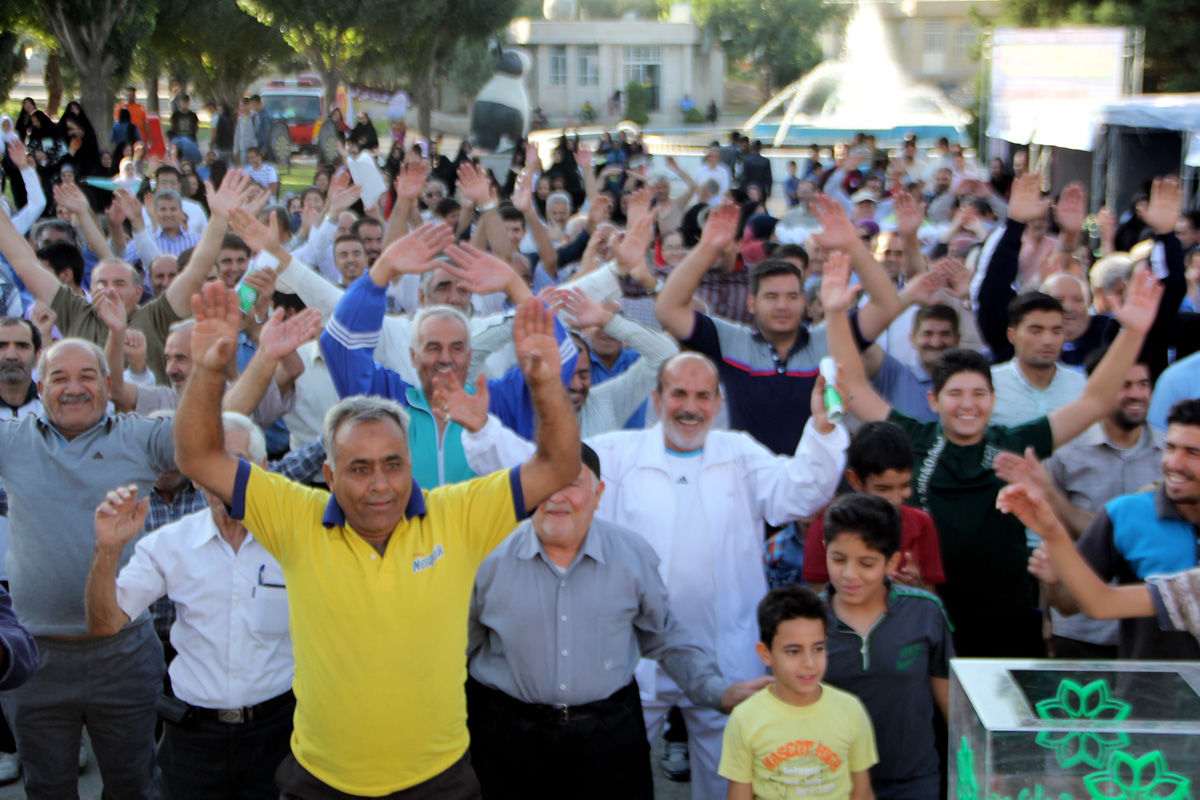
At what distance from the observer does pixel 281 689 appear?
3.68 meters

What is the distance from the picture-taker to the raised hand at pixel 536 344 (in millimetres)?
3014

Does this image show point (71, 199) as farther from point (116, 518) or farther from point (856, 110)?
point (856, 110)

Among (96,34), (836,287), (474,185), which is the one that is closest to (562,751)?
(836,287)

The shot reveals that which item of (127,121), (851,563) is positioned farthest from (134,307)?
(127,121)

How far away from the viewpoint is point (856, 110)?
36.5 m

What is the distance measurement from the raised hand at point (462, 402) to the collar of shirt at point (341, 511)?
2.48 feet

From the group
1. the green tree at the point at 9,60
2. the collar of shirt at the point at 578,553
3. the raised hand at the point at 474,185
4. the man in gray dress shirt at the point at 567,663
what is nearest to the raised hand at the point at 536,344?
the man in gray dress shirt at the point at 567,663

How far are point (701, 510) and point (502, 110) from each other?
25690 mm

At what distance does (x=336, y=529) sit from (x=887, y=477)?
188 cm

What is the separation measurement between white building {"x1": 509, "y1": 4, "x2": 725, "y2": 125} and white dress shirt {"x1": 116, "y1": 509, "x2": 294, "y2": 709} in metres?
62.9

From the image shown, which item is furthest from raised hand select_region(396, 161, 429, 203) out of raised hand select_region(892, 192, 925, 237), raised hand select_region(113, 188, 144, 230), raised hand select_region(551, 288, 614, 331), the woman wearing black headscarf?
the woman wearing black headscarf

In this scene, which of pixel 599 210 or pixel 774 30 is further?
pixel 774 30

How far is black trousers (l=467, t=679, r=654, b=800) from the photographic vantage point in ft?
11.6

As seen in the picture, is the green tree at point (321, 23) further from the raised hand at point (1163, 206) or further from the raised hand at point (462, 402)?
the raised hand at point (462, 402)
